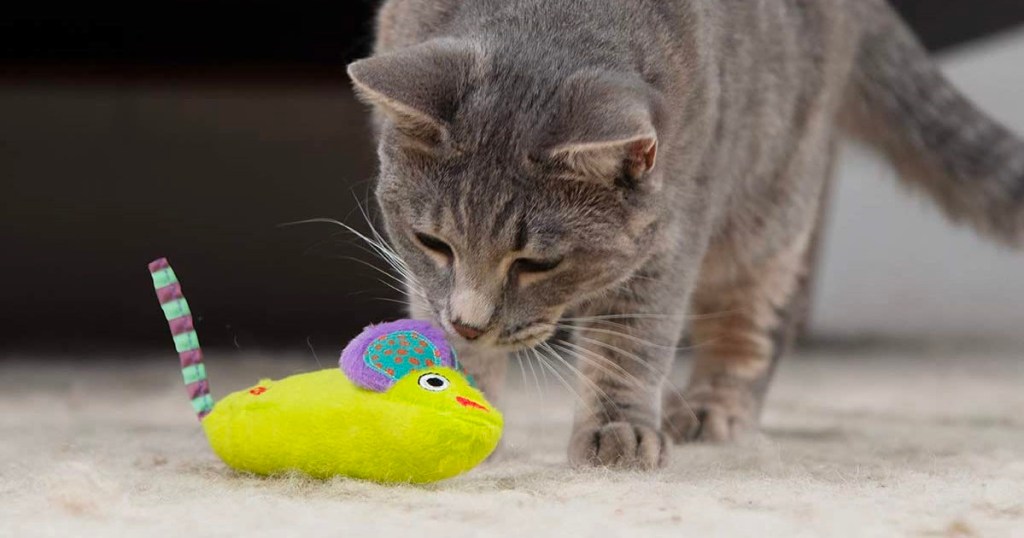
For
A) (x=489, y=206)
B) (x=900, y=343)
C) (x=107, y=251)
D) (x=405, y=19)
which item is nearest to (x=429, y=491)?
(x=489, y=206)

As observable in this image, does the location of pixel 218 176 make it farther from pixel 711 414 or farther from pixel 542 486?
pixel 542 486

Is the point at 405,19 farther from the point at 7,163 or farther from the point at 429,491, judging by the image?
the point at 7,163

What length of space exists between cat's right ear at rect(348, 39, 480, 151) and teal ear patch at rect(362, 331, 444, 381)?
0.91 feet

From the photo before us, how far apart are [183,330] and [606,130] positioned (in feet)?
1.99

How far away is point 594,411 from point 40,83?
9.44ft

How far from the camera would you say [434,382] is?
1539 mm

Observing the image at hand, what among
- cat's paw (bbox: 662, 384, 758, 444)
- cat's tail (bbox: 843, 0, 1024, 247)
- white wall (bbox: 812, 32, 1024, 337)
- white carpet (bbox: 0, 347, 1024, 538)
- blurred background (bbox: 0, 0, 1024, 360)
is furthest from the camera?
white wall (bbox: 812, 32, 1024, 337)

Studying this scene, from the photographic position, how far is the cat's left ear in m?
1.56

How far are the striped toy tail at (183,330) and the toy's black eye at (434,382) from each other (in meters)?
A: 0.32

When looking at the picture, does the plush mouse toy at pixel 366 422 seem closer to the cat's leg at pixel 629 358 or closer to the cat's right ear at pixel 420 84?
the cat's right ear at pixel 420 84

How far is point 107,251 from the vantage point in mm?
4852

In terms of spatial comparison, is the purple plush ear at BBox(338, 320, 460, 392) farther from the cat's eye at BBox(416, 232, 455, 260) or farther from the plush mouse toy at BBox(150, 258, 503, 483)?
the cat's eye at BBox(416, 232, 455, 260)

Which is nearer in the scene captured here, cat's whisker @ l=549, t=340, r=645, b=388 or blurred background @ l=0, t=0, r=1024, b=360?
cat's whisker @ l=549, t=340, r=645, b=388

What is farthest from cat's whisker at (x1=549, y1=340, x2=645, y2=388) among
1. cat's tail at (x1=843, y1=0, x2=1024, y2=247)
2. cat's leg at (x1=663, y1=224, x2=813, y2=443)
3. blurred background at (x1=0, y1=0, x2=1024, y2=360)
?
blurred background at (x1=0, y1=0, x2=1024, y2=360)
